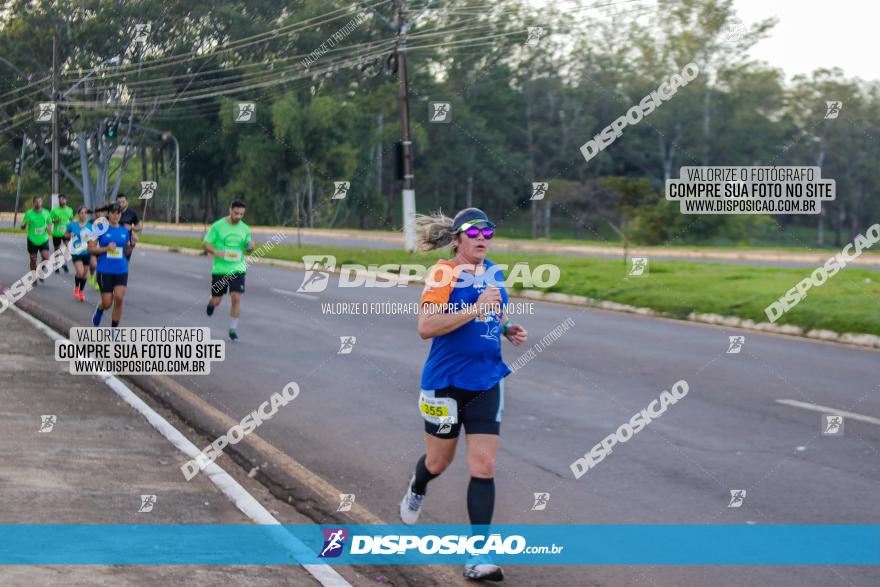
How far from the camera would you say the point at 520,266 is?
91.8 feet

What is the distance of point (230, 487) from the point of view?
741 cm

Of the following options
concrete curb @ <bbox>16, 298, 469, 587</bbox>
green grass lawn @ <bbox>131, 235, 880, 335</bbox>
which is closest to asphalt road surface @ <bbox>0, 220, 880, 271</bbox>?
green grass lawn @ <bbox>131, 235, 880, 335</bbox>

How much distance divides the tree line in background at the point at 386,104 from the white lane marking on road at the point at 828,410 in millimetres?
50481

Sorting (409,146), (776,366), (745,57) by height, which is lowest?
(776,366)

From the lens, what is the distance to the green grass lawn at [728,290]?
17.1 m

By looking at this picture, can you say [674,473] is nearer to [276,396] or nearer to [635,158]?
[276,396]

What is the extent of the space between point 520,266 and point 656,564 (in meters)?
21.9

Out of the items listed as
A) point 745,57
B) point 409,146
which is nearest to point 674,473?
point 409,146

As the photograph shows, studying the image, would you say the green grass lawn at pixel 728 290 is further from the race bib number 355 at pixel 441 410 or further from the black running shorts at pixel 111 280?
the race bib number 355 at pixel 441 410

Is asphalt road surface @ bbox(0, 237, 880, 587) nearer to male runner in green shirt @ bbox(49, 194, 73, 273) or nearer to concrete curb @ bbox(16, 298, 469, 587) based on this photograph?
concrete curb @ bbox(16, 298, 469, 587)

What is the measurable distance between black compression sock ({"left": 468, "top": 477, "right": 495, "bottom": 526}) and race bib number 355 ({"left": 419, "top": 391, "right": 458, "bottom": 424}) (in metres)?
0.34

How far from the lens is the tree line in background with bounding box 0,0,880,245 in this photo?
65875 millimetres

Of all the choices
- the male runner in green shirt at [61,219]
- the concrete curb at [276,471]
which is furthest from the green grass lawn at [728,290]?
the male runner in green shirt at [61,219]

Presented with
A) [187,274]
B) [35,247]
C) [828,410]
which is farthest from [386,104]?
[828,410]
